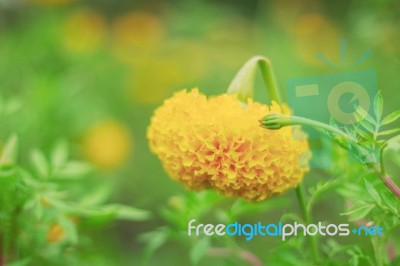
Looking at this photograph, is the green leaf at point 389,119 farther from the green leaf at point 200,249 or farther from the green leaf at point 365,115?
the green leaf at point 200,249

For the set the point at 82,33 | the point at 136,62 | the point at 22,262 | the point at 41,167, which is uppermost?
the point at 82,33

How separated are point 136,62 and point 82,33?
0.22 metres

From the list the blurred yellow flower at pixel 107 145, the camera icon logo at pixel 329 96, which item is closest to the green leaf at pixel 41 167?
the camera icon logo at pixel 329 96

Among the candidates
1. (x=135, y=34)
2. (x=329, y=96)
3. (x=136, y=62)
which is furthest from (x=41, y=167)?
(x=135, y=34)

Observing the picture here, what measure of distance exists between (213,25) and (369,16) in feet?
2.19

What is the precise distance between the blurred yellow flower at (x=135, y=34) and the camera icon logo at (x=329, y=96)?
3.79ft

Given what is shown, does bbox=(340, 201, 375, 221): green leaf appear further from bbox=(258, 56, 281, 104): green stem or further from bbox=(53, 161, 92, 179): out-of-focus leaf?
bbox=(53, 161, 92, 179): out-of-focus leaf

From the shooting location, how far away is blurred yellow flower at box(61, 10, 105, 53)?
1.69m

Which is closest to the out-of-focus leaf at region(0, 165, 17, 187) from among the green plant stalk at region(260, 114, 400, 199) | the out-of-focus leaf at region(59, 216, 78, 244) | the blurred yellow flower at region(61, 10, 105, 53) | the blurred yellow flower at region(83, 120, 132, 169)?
the out-of-focus leaf at region(59, 216, 78, 244)

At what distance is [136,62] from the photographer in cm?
168

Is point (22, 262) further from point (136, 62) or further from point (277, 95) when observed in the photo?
point (136, 62)

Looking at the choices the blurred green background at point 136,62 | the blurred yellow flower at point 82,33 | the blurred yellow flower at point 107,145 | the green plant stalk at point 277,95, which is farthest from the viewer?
the blurred yellow flower at point 82,33

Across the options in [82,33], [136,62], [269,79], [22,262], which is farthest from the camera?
[82,33]

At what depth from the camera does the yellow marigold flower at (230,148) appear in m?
0.54
